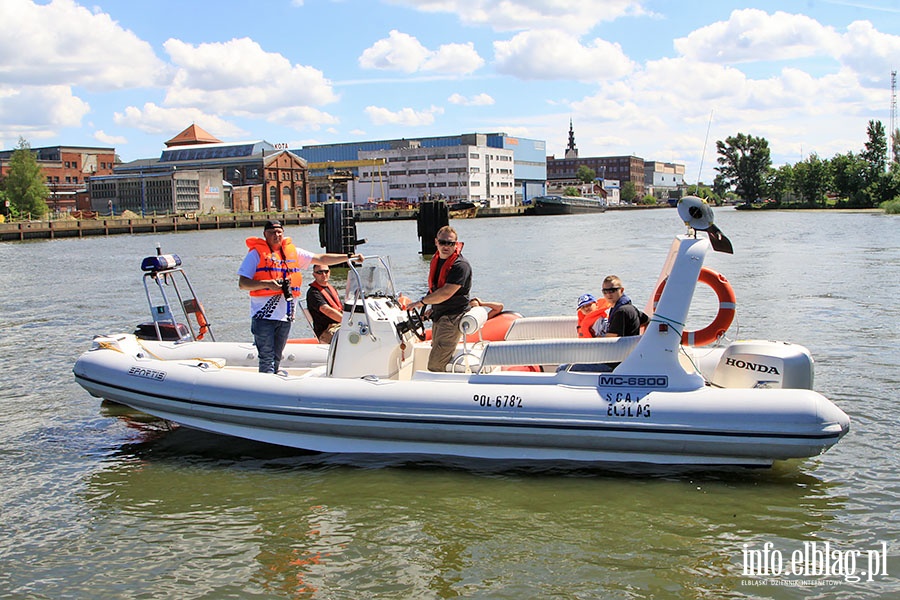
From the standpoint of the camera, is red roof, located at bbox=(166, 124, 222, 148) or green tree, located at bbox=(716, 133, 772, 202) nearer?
green tree, located at bbox=(716, 133, 772, 202)

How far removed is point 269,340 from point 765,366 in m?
4.51

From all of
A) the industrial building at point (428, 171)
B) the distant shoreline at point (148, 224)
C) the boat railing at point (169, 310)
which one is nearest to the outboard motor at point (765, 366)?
the boat railing at point (169, 310)

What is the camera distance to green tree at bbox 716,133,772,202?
108 meters

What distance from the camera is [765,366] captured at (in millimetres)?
6867

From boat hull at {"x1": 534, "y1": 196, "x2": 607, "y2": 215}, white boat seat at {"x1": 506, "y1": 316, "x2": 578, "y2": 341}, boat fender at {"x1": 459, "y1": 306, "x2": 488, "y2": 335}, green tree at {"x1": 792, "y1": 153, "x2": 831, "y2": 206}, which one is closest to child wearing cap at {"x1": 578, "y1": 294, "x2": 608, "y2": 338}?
white boat seat at {"x1": 506, "y1": 316, "x2": 578, "y2": 341}

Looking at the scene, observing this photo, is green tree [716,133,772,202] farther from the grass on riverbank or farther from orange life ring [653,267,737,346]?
orange life ring [653,267,737,346]

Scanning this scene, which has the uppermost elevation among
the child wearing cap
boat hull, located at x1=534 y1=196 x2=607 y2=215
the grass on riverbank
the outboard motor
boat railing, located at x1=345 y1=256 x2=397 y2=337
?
boat hull, located at x1=534 y1=196 x2=607 y2=215

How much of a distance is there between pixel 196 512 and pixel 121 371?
87.5 inches

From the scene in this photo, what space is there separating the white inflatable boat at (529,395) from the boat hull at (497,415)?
1cm

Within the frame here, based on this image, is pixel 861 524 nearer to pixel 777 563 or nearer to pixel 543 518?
pixel 777 563

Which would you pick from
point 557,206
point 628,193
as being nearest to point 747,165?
point 557,206

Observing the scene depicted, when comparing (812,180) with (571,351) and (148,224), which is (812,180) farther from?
(571,351)

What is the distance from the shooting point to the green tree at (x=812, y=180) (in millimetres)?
90812

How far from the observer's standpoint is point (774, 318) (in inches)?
601
